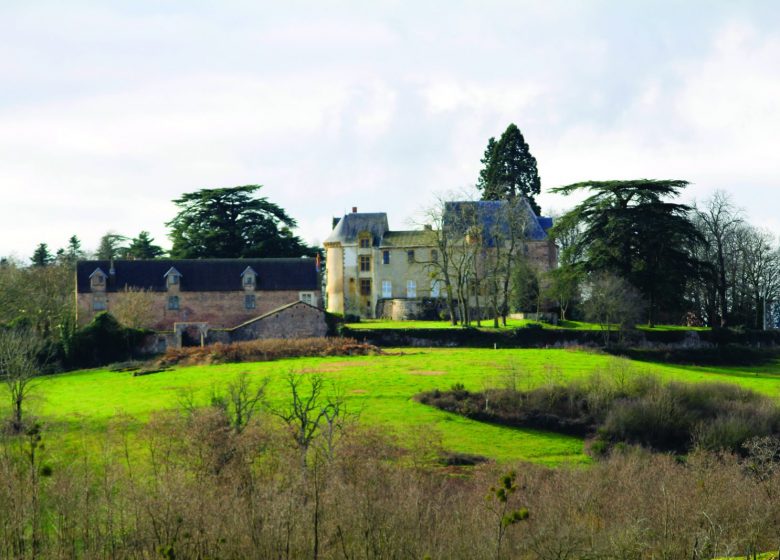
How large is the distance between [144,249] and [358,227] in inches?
798

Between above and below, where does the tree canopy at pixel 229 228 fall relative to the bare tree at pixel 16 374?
above

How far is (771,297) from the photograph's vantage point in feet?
205

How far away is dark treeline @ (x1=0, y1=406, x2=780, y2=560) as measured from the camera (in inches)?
572

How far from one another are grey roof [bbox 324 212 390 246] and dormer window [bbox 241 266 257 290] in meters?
11.3

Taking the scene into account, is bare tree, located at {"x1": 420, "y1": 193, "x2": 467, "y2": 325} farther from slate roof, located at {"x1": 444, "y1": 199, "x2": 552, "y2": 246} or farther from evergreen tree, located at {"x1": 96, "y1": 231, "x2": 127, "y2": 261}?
evergreen tree, located at {"x1": 96, "y1": 231, "x2": 127, "y2": 261}

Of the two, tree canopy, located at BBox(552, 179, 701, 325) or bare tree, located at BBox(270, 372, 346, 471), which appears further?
tree canopy, located at BBox(552, 179, 701, 325)

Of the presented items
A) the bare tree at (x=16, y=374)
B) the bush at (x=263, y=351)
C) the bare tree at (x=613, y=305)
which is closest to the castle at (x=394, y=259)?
the bare tree at (x=613, y=305)

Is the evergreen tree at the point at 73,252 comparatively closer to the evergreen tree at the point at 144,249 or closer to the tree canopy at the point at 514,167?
the evergreen tree at the point at 144,249

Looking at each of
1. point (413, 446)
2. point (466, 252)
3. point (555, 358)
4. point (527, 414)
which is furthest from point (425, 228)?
point (413, 446)

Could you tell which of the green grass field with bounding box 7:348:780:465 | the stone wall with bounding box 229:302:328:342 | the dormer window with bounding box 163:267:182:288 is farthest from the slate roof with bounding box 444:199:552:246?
the dormer window with bounding box 163:267:182:288

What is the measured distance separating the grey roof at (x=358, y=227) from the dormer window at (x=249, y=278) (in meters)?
11.3

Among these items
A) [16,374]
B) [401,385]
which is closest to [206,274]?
[16,374]

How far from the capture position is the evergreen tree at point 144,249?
76.1 metres

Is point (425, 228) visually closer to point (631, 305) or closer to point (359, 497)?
point (631, 305)
